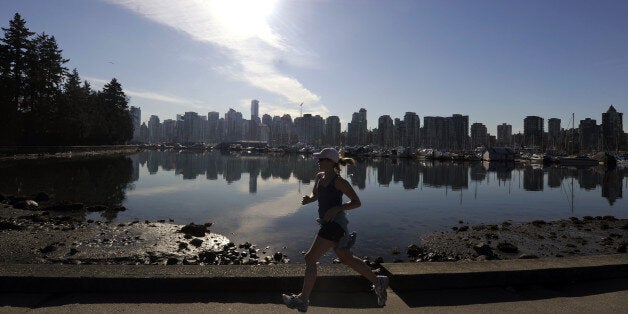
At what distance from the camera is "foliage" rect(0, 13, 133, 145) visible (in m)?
54.9

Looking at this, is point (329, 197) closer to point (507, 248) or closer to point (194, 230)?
point (507, 248)

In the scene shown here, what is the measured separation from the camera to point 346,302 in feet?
19.0

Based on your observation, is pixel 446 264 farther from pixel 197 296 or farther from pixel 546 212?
pixel 546 212

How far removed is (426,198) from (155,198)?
19610 mm

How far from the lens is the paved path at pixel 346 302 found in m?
5.39

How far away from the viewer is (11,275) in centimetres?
575

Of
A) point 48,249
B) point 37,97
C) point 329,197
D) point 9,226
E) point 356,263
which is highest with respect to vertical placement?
point 37,97

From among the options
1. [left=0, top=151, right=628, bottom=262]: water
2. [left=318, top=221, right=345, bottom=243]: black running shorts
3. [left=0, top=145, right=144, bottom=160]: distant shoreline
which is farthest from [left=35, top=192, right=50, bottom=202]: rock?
[left=0, top=145, right=144, bottom=160]: distant shoreline

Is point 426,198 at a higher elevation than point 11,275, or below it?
below

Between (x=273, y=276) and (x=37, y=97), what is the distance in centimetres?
6900

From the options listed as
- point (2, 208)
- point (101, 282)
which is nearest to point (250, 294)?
point (101, 282)

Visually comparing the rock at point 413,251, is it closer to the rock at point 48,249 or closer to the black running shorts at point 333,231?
the black running shorts at point 333,231

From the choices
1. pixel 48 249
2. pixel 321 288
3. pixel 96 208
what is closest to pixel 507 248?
pixel 321 288

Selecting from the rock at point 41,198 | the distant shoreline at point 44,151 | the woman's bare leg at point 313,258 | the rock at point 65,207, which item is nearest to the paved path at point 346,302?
the woman's bare leg at point 313,258
